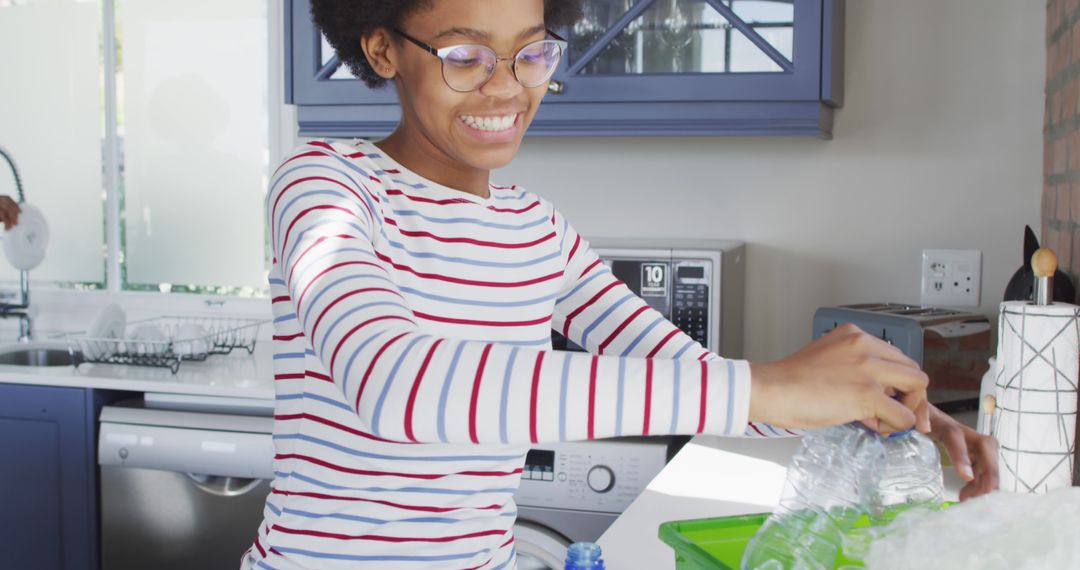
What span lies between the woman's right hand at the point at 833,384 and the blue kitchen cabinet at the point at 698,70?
4.61ft

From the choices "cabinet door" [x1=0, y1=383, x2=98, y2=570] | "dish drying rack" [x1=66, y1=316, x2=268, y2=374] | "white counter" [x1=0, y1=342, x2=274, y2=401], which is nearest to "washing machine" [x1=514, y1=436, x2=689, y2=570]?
"white counter" [x1=0, y1=342, x2=274, y2=401]

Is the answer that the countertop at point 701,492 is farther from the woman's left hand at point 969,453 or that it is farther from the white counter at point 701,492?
the woman's left hand at point 969,453

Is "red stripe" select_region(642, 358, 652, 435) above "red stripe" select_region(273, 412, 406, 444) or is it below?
above

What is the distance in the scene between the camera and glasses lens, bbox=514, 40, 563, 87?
88cm

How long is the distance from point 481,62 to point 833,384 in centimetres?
41

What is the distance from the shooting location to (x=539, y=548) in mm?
1971

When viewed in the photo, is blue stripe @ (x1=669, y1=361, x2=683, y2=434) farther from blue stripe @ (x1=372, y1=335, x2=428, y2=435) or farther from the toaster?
the toaster

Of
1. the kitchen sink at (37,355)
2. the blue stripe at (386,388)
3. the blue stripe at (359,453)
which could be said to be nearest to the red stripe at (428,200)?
the blue stripe at (359,453)

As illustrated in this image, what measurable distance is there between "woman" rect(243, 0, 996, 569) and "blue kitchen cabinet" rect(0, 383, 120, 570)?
1.48 meters

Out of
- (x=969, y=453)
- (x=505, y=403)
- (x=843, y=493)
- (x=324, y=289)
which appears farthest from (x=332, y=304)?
(x=969, y=453)

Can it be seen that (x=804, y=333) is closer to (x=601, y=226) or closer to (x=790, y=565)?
(x=601, y=226)

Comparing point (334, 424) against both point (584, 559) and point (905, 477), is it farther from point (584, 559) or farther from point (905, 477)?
point (905, 477)

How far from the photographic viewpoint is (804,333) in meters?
2.33

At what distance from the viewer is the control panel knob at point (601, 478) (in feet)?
6.48
